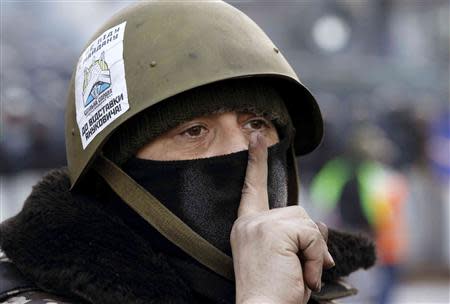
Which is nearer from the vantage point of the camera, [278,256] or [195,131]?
[278,256]

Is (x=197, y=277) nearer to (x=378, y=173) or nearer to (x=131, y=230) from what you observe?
(x=131, y=230)

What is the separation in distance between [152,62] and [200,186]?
0.40m

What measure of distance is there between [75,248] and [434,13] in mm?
18913

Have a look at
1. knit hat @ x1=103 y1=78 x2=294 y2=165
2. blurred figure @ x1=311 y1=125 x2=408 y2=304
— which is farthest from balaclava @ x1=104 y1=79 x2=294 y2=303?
blurred figure @ x1=311 y1=125 x2=408 y2=304

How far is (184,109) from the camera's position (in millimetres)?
2949

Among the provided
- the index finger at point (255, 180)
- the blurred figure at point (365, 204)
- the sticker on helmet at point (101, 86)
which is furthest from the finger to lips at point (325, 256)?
the blurred figure at point (365, 204)

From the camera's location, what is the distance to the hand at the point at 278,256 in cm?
258

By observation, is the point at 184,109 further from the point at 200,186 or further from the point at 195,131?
the point at 200,186

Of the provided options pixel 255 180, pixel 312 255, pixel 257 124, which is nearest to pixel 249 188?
pixel 255 180

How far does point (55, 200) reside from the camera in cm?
293

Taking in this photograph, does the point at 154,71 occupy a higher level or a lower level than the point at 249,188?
higher

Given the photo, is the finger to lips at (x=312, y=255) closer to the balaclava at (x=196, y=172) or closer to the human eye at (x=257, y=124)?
the balaclava at (x=196, y=172)

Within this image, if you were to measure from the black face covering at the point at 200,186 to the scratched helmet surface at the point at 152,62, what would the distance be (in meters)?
0.18

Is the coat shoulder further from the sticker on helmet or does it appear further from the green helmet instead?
the sticker on helmet
